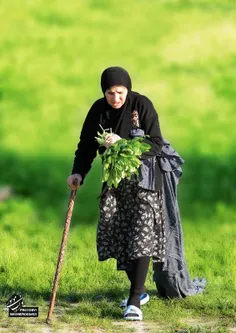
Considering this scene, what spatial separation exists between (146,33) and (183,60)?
165cm

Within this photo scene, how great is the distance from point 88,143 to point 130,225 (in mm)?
601

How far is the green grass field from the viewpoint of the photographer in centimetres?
748

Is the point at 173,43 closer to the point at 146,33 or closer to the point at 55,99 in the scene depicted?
the point at 146,33

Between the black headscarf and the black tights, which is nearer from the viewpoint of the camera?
the black headscarf

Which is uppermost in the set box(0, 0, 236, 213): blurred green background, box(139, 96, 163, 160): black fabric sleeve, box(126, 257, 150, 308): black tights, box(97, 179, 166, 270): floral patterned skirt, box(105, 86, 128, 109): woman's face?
box(0, 0, 236, 213): blurred green background

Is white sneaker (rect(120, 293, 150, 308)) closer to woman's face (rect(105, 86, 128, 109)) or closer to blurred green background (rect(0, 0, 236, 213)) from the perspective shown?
woman's face (rect(105, 86, 128, 109))

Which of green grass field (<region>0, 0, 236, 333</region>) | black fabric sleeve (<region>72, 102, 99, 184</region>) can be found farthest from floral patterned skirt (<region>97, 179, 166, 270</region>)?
green grass field (<region>0, 0, 236, 333</region>)

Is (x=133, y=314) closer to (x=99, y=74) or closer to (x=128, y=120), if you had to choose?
(x=128, y=120)

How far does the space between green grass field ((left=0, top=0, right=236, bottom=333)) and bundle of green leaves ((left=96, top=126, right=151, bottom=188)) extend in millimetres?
938

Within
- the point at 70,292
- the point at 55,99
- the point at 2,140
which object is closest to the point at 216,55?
the point at 55,99

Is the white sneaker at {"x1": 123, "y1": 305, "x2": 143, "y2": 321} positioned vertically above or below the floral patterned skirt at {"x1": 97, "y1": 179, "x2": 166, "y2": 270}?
below

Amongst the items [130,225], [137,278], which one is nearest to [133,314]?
[137,278]

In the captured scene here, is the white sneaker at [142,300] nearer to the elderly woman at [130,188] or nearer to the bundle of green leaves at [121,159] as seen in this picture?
the elderly woman at [130,188]

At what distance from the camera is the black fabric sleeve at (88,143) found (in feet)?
23.1
